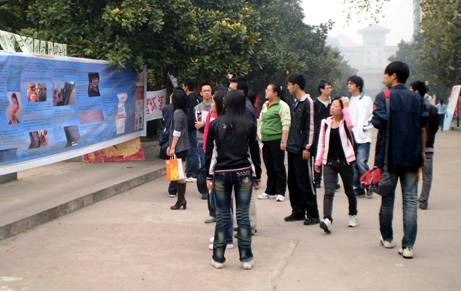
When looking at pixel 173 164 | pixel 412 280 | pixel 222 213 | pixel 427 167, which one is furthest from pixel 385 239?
pixel 173 164

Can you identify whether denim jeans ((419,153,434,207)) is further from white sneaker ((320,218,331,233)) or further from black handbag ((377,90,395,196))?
black handbag ((377,90,395,196))

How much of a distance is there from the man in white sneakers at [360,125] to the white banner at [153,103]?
17.8 feet

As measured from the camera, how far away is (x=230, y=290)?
467 cm

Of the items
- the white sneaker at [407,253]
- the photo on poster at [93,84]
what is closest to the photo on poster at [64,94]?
the photo on poster at [93,84]

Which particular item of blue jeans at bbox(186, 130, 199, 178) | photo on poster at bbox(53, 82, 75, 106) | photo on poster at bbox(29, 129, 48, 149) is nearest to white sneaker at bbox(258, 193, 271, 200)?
blue jeans at bbox(186, 130, 199, 178)

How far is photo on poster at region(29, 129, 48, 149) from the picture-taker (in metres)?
8.06

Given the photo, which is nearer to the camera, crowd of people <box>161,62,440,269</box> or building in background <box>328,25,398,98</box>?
crowd of people <box>161,62,440,269</box>

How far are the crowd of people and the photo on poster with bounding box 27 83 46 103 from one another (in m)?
1.76

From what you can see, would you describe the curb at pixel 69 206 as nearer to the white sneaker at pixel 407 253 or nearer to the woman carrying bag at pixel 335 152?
the woman carrying bag at pixel 335 152

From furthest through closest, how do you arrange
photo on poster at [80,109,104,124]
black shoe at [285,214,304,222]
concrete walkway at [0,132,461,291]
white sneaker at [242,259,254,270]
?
photo on poster at [80,109,104,124] < black shoe at [285,214,304,222] < white sneaker at [242,259,254,270] < concrete walkway at [0,132,461,291]

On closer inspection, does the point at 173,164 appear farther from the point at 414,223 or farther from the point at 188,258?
the point at 414,223

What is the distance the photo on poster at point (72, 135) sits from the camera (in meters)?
9.18

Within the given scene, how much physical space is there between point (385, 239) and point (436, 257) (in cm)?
52

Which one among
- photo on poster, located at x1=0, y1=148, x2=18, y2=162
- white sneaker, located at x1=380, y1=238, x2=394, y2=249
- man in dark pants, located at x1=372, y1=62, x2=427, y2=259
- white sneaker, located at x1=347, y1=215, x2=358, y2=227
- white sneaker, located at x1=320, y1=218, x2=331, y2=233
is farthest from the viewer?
photo on poster, located at x1=0, y1=148, x2=18, y2=162
